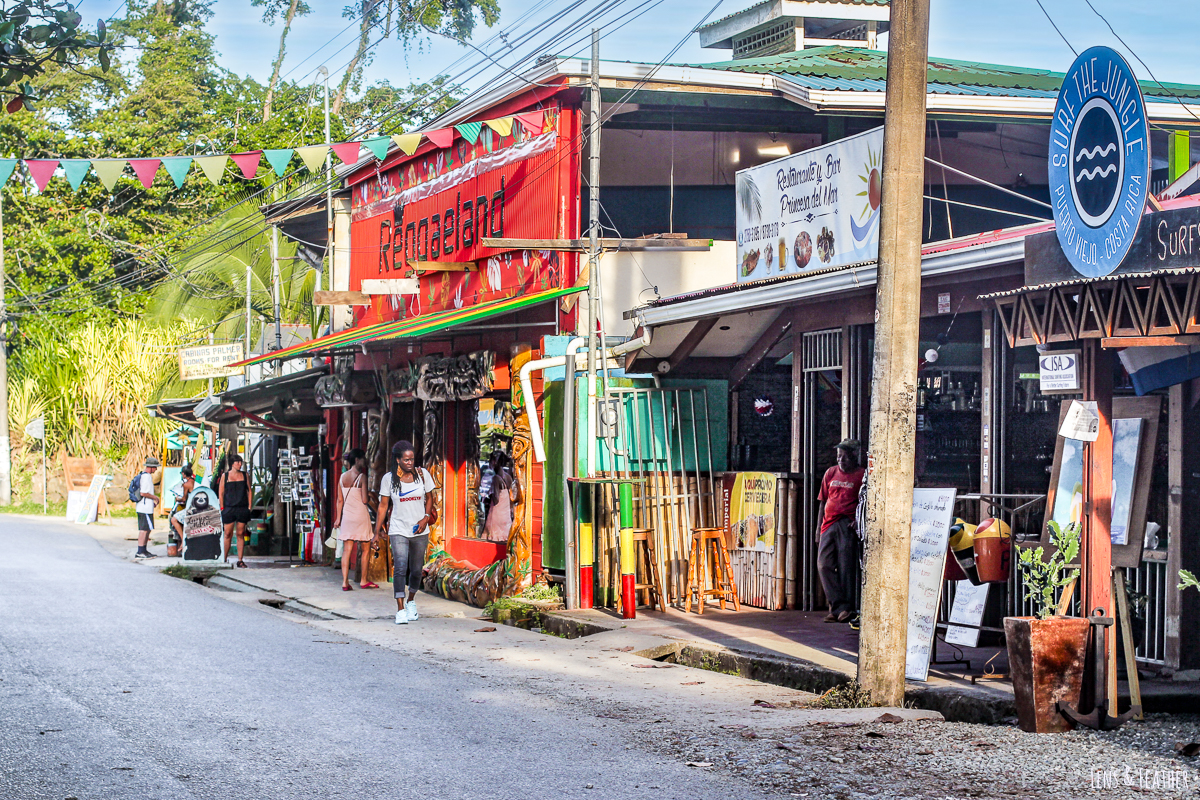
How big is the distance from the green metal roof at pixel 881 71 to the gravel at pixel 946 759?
8672 millimetres

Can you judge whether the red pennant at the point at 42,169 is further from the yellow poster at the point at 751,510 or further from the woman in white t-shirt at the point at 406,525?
the yellow poster at the point at 751,510

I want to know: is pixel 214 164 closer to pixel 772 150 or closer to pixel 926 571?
pixel 772 150

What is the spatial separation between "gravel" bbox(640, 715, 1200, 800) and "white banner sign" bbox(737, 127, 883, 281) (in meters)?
5.31

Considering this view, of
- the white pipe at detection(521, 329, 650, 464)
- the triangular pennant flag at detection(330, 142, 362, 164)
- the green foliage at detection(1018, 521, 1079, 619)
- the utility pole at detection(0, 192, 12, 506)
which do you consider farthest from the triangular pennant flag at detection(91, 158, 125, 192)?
the utility pole at detection(0, 192, 12, 506)

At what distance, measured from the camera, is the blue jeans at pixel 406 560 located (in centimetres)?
1373

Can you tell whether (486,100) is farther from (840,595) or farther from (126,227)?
(126,227)

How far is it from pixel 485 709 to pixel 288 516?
16.3 meters

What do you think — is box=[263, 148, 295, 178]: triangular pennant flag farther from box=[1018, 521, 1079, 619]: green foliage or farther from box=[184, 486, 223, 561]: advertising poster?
box=[184, 486, 223, 561]: advertising poster

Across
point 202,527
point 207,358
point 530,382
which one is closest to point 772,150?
point 530,382

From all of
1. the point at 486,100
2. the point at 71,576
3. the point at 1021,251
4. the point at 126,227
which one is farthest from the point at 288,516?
the point at 126,227

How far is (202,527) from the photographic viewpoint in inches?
858

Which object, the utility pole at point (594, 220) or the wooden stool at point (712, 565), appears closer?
the utility pole at point (594, 220)

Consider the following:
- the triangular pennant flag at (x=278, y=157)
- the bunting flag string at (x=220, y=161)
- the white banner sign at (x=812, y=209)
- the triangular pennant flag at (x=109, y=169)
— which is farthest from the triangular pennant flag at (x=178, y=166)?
the white banner sign at (x=812, y=209)

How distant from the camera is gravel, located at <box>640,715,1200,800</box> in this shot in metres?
6.24
